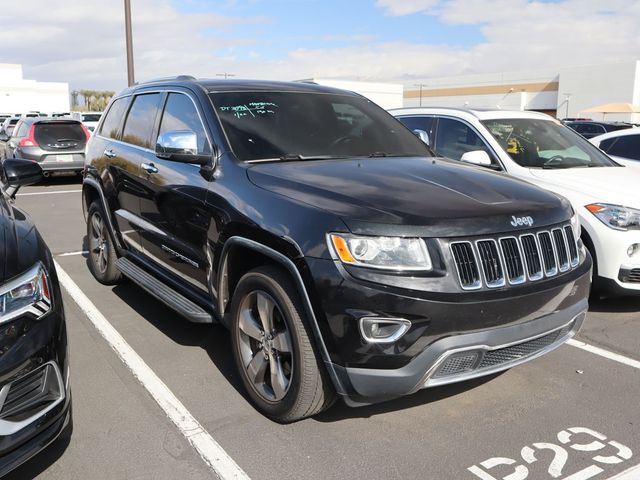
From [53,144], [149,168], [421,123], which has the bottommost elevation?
[53,144]

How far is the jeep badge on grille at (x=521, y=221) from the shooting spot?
306cm

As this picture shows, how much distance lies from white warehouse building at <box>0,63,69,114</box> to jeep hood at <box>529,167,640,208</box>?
3192 inches

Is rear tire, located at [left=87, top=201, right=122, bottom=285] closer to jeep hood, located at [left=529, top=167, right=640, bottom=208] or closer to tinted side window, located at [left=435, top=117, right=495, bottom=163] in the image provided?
tinted side window, located at [left=435, top=117, right=495, bottom=163]

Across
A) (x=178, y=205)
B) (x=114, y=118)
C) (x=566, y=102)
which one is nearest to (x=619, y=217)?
(x=178, y=205)

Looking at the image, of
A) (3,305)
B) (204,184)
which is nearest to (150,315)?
(204,184)

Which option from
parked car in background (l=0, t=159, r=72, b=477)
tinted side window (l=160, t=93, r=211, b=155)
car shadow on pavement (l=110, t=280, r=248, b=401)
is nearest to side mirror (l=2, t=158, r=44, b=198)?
tinted side window (l=160, t=93, r=211, b=155)

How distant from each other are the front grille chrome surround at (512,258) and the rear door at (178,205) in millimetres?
1634

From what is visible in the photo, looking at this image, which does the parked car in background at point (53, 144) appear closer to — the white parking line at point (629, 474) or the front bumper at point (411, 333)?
the front bumper at point (411, 333)

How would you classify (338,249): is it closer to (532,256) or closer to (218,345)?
(532,256)

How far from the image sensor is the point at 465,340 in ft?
9.20

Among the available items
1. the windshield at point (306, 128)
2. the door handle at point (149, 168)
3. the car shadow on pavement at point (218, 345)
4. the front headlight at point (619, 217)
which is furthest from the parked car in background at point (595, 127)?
the door handle at point (149, 168)

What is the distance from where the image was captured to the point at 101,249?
19.3 feet

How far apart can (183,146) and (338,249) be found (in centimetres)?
148

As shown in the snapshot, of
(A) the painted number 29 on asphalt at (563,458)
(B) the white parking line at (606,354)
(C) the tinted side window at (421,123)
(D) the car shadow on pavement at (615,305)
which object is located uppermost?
(C) the tinted side window at (421,123)
